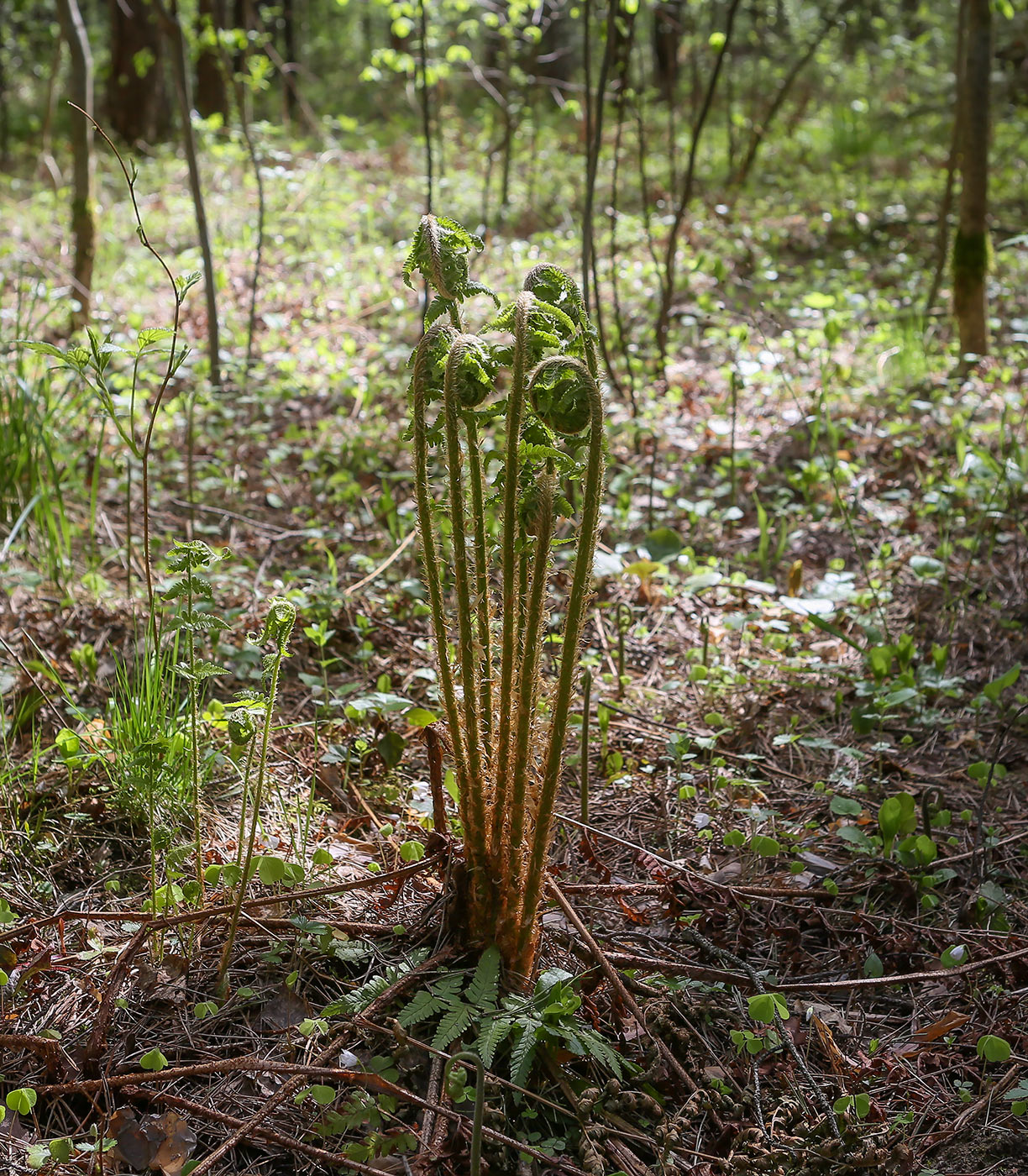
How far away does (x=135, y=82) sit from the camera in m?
9.87

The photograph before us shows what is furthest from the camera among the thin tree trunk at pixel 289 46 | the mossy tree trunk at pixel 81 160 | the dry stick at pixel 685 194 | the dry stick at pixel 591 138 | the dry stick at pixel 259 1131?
the thin tree trunk at pixel 289 46

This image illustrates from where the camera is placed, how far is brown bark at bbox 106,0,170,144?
9680 millimetres

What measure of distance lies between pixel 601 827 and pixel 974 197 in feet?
12.1

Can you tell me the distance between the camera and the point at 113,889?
1.77 m

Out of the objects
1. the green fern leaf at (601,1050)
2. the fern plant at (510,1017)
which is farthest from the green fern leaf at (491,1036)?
the green fern leaf at (601,1050)

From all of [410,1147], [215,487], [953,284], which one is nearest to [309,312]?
[215,487]

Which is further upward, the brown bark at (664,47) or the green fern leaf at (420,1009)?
the brown bark at (664,47)

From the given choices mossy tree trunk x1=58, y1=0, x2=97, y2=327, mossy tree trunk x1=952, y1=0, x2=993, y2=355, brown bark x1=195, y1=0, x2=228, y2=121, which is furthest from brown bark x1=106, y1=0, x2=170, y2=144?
mossy tree trunk x1=952, y1=0, x2=993, y2=355

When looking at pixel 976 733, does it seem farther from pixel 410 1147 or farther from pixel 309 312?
pixel 309 312

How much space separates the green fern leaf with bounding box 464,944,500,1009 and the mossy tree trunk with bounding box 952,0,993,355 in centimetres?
414

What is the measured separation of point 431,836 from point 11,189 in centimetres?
885

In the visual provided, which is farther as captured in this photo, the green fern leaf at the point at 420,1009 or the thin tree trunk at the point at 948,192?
the thin tree trunk at the point at 948,192

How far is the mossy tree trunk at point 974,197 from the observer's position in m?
4.17

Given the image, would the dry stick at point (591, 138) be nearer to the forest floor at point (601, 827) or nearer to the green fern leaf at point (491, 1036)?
the forest floor at point (601, 827)
